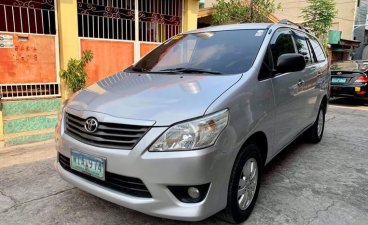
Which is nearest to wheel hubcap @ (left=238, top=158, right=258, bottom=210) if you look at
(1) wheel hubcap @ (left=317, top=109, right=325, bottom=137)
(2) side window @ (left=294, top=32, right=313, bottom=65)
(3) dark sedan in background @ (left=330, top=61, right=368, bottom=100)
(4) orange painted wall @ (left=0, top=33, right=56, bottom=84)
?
(2) side window @ (left=294, top=32, right=313, bottom=65)

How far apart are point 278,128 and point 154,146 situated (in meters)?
1.53

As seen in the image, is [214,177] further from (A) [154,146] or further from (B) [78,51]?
(B) [78,51]

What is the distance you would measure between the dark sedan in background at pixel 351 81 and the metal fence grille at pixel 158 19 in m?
4.89

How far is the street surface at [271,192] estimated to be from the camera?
9.25 feet

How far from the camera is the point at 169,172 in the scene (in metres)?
2.16

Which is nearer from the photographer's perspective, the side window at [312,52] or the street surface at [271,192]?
the street surface at [271,192]

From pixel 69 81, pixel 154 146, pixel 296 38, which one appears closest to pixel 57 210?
pixel 154 146

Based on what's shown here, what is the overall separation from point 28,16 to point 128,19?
7.26ft

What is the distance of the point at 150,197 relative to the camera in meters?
2.26

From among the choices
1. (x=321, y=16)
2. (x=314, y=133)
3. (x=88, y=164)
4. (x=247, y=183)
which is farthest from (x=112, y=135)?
(x=321, y=16)

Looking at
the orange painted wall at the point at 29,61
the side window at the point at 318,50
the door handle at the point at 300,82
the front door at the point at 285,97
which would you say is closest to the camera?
the front door at the point at 285,97

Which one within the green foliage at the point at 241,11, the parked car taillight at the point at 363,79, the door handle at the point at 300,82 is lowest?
the parked car taillight at the point at 363,79

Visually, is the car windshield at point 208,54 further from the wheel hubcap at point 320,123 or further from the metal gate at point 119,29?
the metal gate at point 119,29

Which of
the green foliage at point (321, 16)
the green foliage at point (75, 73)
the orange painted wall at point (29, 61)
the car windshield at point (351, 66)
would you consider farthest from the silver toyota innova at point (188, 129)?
the green foliage at point (321, 16)
